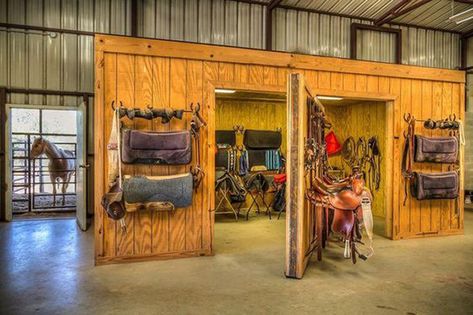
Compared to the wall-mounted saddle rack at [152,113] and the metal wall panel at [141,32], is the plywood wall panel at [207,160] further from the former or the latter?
the metal wall panel at [141,32]

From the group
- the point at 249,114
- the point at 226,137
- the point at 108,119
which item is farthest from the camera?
the point at 249,114

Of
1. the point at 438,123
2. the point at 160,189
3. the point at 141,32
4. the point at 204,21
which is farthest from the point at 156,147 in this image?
the point at 204,21

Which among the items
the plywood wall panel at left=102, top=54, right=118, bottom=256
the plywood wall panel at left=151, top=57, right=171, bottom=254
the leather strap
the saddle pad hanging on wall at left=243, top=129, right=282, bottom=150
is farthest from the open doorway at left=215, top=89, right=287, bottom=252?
the plywood wall panel at left=102, top=54, right=118, bottom=256

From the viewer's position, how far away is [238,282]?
3385 millimetres

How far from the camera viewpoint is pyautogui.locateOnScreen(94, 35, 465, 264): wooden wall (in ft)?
12.6

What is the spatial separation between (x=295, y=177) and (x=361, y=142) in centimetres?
442

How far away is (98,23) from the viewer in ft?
22.1

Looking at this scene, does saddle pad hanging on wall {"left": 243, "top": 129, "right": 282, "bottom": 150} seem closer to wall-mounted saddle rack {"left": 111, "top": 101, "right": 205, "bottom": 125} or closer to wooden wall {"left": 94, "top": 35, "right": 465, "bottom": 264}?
wooden wall {"left": 94, "top": 35, "right": 465, "bottom": 264}

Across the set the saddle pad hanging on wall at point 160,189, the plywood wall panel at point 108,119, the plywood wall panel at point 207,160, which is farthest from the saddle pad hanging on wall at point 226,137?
the plywood wall panel at point 108,119

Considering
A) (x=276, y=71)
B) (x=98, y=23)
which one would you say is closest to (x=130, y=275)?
(x=276, y=71)

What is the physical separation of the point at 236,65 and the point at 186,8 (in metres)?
3.49

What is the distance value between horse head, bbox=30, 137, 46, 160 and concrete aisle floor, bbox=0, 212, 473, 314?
10.0 ft

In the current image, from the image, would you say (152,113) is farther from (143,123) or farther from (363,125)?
(363,125)

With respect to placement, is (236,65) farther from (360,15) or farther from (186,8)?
(360,15)
